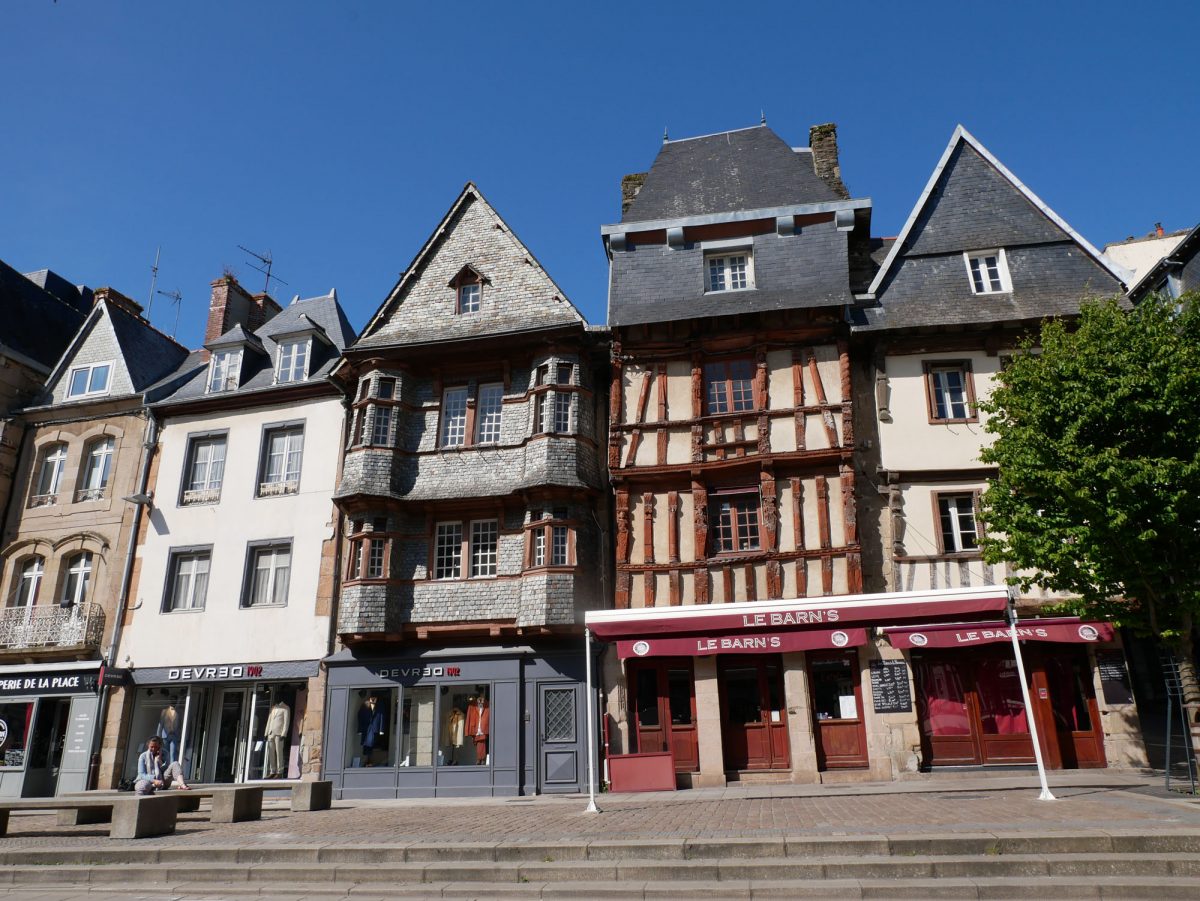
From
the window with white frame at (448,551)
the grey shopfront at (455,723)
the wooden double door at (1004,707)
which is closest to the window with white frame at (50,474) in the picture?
the grey shopfront at (455,723)

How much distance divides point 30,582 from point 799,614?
58.6ft

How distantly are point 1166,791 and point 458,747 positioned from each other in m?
11.6

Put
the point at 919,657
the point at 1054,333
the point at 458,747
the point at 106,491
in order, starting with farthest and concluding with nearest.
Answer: the point at 106,491, the point at 458,747, the point at 919,657, the point at 1054,333

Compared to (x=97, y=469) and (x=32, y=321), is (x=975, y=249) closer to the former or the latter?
(x=97, y=469)

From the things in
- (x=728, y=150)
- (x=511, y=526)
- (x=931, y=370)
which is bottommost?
(x=511, y=526)

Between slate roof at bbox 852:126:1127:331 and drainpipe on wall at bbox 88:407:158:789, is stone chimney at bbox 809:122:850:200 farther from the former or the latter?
drainpipe on wall at bbox 88:407:158:789

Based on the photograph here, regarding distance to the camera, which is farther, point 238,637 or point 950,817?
point 238,637

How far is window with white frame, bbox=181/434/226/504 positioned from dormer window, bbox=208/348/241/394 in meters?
1.33

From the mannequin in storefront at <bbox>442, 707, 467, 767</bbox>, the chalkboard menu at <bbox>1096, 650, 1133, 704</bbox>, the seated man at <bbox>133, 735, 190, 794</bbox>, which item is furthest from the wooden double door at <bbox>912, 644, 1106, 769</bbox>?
the seated man at <bbox>133, 735, 190, 794</bbox>

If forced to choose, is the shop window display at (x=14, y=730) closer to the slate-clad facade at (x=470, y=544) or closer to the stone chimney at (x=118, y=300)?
the slate-clad facade at (x=470, y=544)

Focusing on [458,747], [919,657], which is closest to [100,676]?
[458,747]

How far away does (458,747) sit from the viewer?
1666 cm

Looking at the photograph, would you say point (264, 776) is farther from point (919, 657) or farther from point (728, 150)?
point (728, 150)

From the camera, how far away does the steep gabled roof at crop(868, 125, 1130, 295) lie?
17250 mm
